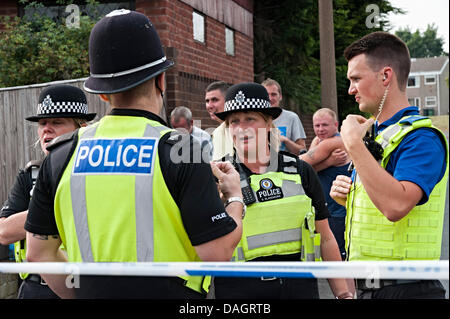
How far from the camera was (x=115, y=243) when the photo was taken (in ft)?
6.51

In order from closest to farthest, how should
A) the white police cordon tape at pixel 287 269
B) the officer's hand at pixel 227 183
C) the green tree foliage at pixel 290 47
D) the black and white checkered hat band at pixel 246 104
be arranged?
the white police cordon tape at pixel 287 269 → the officer's hand at pixel 227 183 → the black and white checkered hat band at pixel 246 104 → the green tree foliage at pixel 290 47

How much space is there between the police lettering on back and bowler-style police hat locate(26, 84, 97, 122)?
160cm

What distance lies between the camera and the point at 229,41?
472 inches

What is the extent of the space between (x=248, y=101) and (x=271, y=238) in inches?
35.7

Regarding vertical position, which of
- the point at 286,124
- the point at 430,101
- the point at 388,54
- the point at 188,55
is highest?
the point at 430,101

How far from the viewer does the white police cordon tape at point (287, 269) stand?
1681 millimetres

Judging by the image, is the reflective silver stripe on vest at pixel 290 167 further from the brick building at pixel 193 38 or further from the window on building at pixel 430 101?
the window on building at pixel 430 101

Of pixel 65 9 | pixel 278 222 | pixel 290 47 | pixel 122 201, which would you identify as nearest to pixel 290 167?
pixel 278 222

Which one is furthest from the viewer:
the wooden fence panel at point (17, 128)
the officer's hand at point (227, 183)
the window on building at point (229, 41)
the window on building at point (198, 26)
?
the window on building at point (229, 41)

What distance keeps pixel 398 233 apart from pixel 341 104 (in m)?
16.1

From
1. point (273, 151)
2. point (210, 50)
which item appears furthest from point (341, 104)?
point (273, 151)

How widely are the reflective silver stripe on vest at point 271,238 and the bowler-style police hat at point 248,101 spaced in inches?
32.1

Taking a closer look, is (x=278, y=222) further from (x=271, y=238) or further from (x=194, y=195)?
(x=194, y=195)

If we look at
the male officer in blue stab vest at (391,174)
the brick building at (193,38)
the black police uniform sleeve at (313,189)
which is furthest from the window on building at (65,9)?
the male officer in blue stab vest at (391,174)
